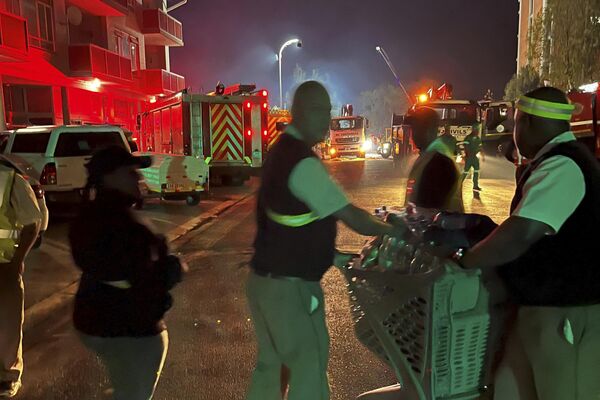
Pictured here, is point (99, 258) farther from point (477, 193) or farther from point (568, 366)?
point (477, 193)

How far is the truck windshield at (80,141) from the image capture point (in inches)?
416

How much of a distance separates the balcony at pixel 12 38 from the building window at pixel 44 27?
11.9 feet

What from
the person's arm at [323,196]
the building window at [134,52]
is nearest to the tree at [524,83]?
the building window at [134,52]

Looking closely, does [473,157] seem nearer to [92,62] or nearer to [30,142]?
[30,142]

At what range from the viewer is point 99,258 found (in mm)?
2445

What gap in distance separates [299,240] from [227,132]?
1451 cm

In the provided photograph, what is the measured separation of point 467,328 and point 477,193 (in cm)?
1246

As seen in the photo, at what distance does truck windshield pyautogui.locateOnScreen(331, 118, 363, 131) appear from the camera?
33781 millimetres

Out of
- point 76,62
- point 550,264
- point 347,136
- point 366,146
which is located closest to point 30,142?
point 550,264

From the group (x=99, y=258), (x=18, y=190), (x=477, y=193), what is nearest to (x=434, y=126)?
(x=99, y=258)

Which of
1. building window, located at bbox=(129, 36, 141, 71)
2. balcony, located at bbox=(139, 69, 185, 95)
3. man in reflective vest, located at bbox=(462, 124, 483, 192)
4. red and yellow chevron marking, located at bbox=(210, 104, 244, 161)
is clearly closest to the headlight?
balcony, located at bbox=(139, 69, 185, 95)

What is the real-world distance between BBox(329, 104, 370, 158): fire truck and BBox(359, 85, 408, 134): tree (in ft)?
196

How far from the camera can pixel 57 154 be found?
1046cm

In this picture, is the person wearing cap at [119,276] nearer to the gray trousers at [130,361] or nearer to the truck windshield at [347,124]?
the gray trousers at [130,361]
